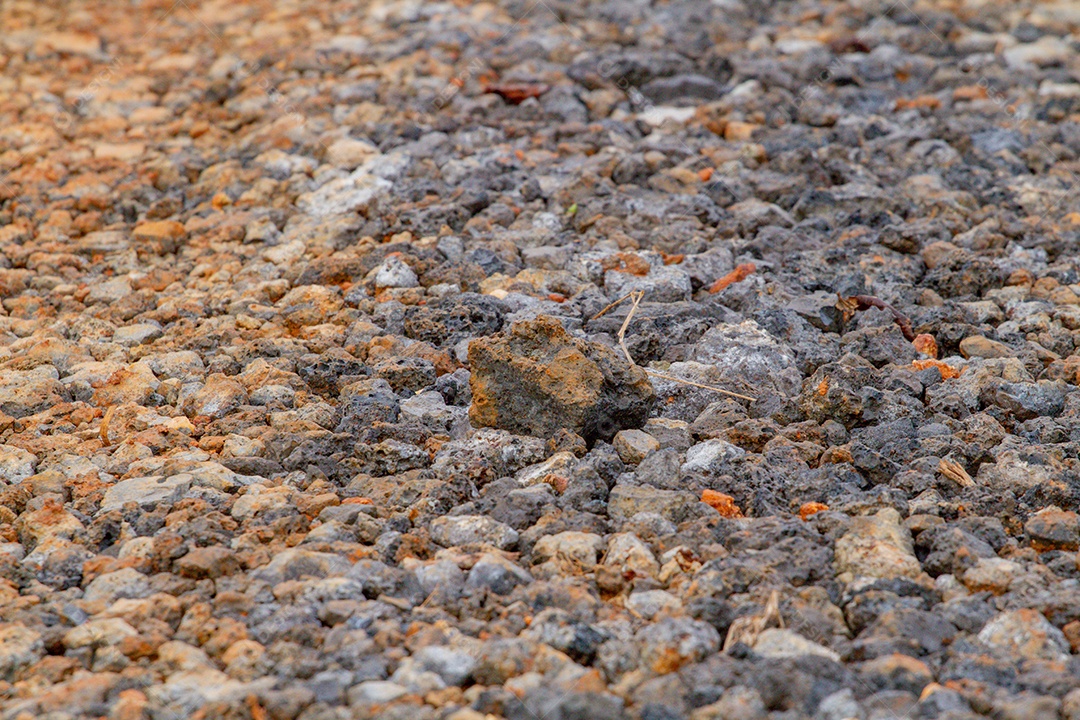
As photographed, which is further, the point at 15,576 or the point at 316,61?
the point at 316,61

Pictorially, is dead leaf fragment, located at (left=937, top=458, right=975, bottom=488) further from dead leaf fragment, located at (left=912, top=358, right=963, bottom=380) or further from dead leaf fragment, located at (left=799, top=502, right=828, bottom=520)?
dead leaf fragment, located at (left=912, top=358, right=963, bottom=380)

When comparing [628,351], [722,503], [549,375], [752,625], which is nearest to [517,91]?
[628,351]

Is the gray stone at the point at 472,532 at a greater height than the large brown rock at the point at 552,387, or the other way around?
the large brown rock at the point at 552,387

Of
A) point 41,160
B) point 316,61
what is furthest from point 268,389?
point 316,61

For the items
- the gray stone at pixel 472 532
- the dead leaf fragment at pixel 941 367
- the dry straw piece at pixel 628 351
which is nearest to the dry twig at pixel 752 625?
the gray stone at pixel 472 532

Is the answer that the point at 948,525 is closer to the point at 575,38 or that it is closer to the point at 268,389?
the point at 268,389

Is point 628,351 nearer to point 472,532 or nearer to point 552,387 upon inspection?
point 552,387

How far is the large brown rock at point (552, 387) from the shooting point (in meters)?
3.01

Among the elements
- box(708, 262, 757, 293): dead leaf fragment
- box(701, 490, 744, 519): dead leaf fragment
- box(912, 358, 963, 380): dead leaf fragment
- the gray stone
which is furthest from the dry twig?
box(708, 262, 757, 293): dead leaf fragment

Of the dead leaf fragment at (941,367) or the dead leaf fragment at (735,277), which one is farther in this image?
the dead leaf fragment at (735,277)

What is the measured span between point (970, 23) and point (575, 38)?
209 centimetres

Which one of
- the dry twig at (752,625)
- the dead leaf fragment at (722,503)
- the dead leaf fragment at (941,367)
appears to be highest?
the dry twig at (752,625)

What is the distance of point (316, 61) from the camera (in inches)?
223

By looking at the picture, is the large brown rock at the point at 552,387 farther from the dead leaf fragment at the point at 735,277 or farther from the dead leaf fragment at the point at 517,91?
the dead leaf fragment at the point at 517,91
